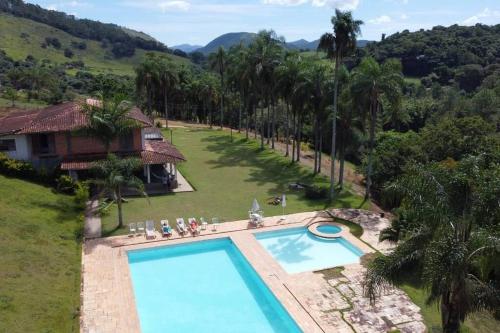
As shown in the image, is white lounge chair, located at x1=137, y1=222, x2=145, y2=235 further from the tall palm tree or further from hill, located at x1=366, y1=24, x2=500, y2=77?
hill, located at x1=366, y1=24, x2=500, y2=77

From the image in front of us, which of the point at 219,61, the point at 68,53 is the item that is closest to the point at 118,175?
the point at 219,61

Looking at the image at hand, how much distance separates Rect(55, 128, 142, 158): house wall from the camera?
3128 centimetres

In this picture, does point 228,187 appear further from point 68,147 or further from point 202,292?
point 202,292

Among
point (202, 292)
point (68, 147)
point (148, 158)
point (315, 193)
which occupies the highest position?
point (68, 147)

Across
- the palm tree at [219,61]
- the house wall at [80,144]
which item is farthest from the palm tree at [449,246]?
the palm tree at [219,61]

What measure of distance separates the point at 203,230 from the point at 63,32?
187084 millimetres

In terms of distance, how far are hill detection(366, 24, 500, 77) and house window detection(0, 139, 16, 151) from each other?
363ft

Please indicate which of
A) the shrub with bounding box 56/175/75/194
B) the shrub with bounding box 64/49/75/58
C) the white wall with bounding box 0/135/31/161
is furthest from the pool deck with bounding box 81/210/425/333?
the shrub with bounding box 64/49/75/58

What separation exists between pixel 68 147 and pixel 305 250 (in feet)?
64.4

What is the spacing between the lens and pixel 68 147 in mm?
31531

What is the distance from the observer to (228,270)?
69.1 ft

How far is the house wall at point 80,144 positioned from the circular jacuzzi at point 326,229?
15.7 meters

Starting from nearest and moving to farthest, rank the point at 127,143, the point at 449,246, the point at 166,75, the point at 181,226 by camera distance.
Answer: the point at 449,246 → the point at 181,226 → the point at 127,143 → the point at 166,75

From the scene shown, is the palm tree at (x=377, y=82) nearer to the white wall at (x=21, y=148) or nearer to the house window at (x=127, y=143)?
the house window at (x=127, y=143)
